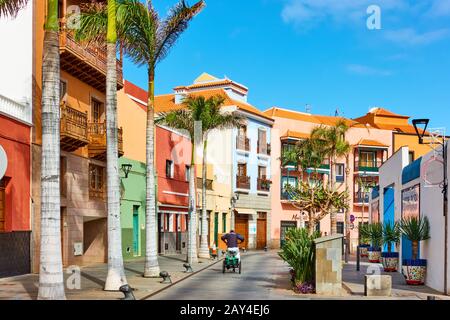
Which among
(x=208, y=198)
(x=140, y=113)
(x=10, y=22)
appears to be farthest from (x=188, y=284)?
(x=208, y=198)

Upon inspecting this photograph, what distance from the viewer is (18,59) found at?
2289cm

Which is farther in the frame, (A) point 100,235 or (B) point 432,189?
(A) point 100,235

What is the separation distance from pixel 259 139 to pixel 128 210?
2812 centimetres

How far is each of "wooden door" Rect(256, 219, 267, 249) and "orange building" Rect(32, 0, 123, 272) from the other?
101 feet

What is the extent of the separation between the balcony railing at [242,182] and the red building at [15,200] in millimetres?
35069

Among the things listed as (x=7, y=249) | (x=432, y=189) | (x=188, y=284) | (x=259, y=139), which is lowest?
(x=188, y=284)

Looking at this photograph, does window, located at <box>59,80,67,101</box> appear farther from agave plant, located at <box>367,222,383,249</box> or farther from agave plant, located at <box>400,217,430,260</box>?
agave plant, located at <box>367,222,383,249</box>

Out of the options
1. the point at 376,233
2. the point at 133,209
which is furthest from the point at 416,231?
the point at 133,209

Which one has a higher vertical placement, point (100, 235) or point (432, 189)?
point (432, 189)

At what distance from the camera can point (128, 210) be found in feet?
111

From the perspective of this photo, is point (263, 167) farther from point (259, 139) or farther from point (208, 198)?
point (208, 198)

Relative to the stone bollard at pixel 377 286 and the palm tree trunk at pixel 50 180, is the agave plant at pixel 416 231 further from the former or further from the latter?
the palm tree trunk at pixel 50 180

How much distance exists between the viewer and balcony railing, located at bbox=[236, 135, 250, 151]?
57.1 metres

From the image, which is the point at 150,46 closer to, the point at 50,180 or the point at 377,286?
the point at 50,180
